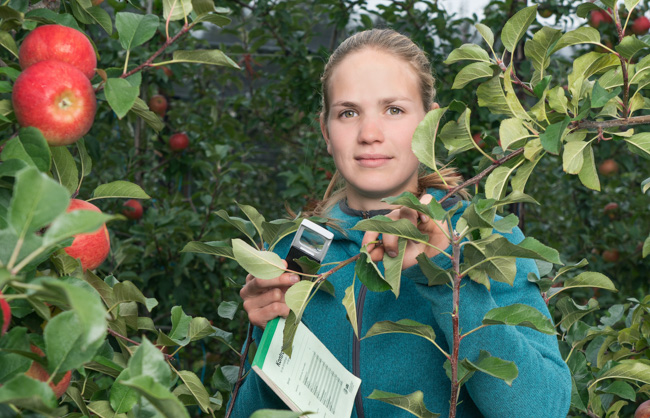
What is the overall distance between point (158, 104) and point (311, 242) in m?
2.21

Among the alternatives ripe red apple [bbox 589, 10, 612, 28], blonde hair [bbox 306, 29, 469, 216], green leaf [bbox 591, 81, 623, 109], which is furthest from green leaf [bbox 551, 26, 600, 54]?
ripe red apple [bbox 589, 10, 612, 28]

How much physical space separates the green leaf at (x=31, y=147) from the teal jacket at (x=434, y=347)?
0.46m

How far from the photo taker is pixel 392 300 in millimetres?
1200

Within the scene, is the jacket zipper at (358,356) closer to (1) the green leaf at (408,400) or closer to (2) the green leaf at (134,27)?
(1) the green leaf at (408,400)

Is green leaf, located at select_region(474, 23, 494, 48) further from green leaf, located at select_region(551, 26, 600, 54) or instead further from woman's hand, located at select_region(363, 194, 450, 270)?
woman's hand, located at select_region(363, 194, 450, 270)

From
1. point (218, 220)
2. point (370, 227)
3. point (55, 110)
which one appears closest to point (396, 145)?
point (370, 227)

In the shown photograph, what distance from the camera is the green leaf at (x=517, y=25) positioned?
0.79m

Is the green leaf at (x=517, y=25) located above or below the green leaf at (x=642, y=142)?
above

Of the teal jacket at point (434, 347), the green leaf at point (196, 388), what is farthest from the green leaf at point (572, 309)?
the green leaf at point (196, 388)

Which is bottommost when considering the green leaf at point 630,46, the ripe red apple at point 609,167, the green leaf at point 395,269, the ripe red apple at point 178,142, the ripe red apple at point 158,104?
the ripe red apple at point 609,167

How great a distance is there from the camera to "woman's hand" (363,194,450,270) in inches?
27.9

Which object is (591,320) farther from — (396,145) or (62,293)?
(62,293)

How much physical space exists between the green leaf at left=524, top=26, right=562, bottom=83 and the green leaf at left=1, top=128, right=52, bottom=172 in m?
0.59

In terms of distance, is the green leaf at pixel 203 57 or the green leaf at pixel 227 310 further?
the green leaf at pixel 227 310
